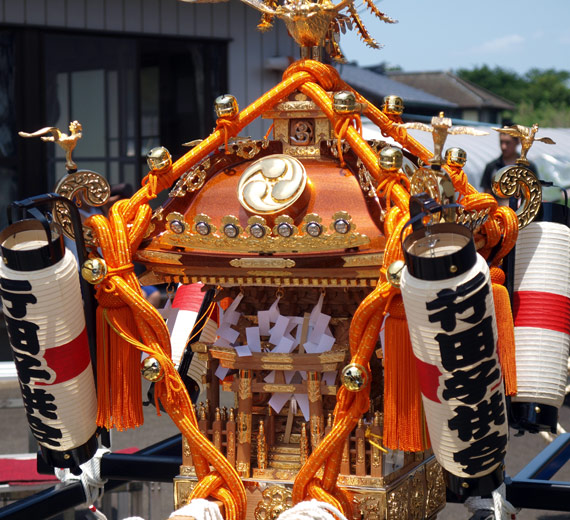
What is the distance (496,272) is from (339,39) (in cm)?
82

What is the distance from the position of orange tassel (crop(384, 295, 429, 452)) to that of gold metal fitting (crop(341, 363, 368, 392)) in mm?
59

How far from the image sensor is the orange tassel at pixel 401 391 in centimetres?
225

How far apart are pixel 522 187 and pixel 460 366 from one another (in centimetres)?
77

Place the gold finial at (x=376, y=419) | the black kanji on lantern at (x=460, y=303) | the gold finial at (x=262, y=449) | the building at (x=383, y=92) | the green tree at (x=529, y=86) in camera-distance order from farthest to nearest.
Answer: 1. the green tree at (x=529, y=86)
2. the building at (x=383, y=92)
3. the gold finial at (x=262, y=449)
4. the gold finial at (x=376, y=419)
5. the black kanji on lantern at (x=460, y=303)

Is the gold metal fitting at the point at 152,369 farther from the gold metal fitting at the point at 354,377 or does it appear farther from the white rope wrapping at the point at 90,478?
the white rope wrapping at the point at 90,478

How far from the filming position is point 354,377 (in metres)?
2.27

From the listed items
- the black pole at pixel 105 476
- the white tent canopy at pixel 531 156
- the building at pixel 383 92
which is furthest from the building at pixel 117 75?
the building at pixel 383 92

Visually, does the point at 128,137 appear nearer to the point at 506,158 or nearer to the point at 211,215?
the point at 506,158

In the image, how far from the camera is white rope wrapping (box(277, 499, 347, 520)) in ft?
7.62

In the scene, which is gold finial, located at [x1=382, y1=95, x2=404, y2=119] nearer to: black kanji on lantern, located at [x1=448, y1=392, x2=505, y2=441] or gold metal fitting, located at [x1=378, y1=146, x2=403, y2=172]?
gold metal fitting, located at [x1=378, y1=146, x2=403, y2=172]

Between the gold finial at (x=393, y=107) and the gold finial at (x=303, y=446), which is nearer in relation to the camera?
the gold finial at (x=303, y=446)

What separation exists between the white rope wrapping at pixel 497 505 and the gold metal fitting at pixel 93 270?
1.12m

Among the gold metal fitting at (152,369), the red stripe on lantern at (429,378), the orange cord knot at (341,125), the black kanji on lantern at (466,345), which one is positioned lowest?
the gold metal fitting at (152,369)

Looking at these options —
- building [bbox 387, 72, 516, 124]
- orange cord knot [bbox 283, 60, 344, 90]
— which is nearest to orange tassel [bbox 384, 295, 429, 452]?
orange cord knot [bbox 283, 60, 344, 90]
